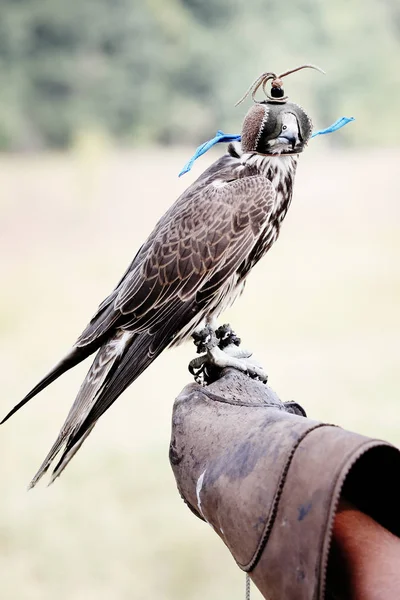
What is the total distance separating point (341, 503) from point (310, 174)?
2610 mm

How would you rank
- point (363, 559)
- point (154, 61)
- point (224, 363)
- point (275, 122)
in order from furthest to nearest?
point (154, 61)
point (224, 363)
point (275, 122)
point (363, 559)

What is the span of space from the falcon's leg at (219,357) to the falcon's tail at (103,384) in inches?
2.9

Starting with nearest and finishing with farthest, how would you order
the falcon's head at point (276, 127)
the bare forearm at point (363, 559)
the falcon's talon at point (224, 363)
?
the bare forearm at point (363, 559), the falcon's head at point (276, 127), the falcon's talon at point (224, 363)

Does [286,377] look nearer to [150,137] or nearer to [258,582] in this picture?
[150,137]

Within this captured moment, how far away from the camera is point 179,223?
1.28 metres

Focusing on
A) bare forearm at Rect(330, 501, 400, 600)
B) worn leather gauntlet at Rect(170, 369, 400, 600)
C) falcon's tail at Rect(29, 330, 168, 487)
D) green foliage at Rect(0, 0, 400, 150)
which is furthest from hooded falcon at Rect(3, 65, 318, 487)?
green foliage at Rect(0, 0, 400, 150)

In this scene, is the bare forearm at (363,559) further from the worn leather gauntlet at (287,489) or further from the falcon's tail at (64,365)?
the falcon's tail at (64,365)

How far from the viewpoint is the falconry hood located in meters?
1.16

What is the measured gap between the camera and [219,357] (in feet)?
4.16

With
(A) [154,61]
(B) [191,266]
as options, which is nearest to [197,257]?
(B) [191,266]

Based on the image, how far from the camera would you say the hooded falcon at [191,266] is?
47.2 inches

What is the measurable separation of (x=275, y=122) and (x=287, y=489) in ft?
2.11

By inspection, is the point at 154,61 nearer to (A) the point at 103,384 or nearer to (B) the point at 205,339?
(B) the point at 205,339

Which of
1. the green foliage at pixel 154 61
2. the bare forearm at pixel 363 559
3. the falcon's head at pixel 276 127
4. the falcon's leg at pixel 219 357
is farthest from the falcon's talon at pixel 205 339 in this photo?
the green foliage at pixel 154 61
